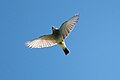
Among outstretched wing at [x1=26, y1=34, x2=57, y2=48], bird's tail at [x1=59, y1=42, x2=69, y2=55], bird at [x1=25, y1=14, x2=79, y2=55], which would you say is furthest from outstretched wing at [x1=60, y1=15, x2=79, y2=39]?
outstretched wing at [x1=26, y1=34, x2=57, y2=48]

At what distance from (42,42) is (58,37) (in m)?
0.79

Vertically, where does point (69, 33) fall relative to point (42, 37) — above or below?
below

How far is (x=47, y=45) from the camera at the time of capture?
16438mm

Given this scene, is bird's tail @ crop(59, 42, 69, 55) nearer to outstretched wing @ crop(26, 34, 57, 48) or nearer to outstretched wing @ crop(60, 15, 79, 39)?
outstretched wing @ crop(26, 34, 57, 48)

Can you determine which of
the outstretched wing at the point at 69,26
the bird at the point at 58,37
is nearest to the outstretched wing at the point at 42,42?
the bird at the point at 58,37

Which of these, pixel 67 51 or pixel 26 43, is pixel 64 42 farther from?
pixel 26 43

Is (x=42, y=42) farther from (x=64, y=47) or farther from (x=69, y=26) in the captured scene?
(x=69, y=26)

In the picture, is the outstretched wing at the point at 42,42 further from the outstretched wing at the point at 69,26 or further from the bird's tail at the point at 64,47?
the outstretched wing at the point at 69,26

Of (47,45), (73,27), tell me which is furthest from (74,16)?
(47,45)

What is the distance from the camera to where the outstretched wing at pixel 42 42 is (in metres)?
16.4

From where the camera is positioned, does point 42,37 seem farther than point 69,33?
Yes

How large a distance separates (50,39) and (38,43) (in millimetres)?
478

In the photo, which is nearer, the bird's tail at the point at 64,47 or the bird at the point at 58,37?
the bird at the point at 58,37

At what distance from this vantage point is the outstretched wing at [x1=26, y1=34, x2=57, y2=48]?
16438 mm
